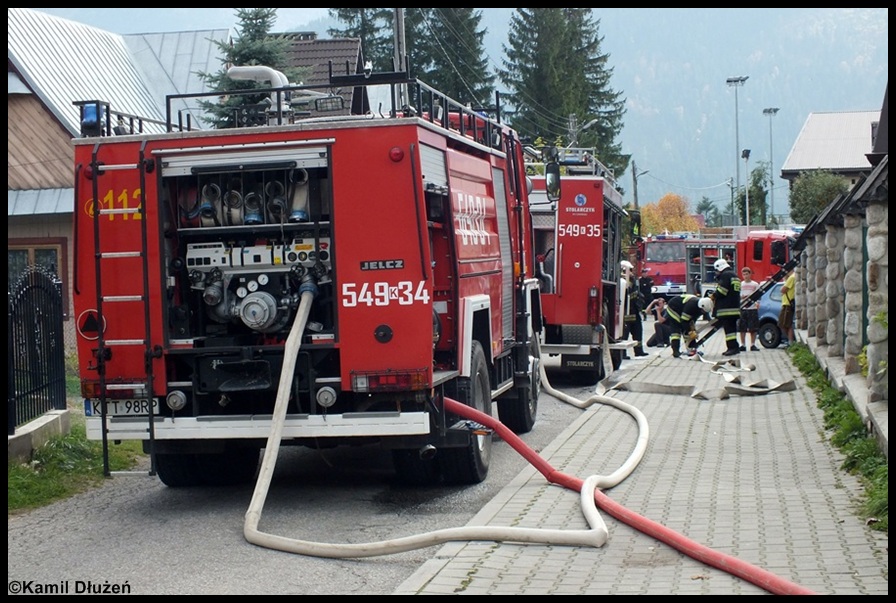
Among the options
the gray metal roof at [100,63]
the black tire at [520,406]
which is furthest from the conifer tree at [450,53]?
the black tire at [520,406]

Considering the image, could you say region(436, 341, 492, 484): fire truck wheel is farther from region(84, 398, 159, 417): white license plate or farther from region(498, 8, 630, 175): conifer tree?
region(498, 8, 630, 175): conifer tree

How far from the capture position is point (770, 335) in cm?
2556

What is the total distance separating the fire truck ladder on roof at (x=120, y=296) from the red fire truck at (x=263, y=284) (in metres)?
0.01

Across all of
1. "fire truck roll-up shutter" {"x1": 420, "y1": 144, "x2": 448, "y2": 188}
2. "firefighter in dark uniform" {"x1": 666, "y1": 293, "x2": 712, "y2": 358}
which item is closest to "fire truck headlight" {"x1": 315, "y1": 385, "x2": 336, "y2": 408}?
"fire truck roll-up shutter" {"x1": 420, "y1": 144, "x2": 448, "y2": 188}

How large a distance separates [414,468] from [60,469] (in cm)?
320

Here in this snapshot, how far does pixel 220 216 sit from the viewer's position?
8.70 metres

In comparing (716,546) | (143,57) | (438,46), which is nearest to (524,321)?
(716,546)

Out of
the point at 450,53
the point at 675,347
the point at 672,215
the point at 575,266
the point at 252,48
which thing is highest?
the point at 450,53

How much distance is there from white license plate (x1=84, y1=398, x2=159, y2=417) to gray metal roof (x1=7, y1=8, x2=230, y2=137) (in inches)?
492

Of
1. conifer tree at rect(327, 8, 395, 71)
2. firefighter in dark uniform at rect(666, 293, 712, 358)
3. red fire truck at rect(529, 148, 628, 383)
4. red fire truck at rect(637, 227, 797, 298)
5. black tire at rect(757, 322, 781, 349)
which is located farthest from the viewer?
conifer tree at rect(327, 8, 395, 71)

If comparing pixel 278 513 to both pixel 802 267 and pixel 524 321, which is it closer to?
pixel 524 321

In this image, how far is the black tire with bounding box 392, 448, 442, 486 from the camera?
9062 mm

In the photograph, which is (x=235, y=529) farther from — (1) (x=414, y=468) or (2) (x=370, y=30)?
(2) (x=370, y=30)

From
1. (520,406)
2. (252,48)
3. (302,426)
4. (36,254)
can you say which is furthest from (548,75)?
(302,426)
